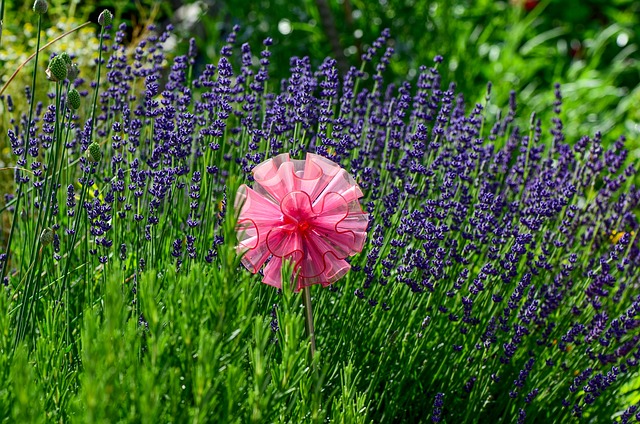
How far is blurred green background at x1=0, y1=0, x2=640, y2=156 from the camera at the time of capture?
5.66 meters

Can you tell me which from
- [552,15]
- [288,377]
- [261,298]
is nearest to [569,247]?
[261,298]

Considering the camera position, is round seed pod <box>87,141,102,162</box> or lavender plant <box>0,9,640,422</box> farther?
lavender plant <box>0,9,640,422</box>

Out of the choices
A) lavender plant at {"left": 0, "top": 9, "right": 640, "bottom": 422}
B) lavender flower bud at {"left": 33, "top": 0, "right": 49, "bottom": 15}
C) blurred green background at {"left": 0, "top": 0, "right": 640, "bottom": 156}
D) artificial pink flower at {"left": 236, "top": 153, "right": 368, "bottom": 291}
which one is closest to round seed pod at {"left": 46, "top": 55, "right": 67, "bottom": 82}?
lavender plant at {"left": 0, "top": 9, "right": 640, "bottom": 422}

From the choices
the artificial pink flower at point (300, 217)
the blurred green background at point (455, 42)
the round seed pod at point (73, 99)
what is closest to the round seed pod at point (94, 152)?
the round seed pod at point (73, 99)

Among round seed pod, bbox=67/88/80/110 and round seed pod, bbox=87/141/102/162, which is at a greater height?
round seed pod, bbox=67/88/80/110

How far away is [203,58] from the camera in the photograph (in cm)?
619

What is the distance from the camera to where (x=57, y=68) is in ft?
5.84

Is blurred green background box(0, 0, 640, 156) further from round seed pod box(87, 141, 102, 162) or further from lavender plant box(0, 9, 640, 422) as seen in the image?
round seed pod box(87, 141, 102, 162)

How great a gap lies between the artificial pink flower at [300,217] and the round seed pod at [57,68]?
19.1 inches

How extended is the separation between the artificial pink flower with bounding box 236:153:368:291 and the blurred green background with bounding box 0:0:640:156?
3.53 m

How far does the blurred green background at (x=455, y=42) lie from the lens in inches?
223

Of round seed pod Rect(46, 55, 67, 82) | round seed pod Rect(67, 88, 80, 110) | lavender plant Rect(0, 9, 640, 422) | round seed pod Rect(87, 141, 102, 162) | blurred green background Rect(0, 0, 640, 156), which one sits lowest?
lavender plant Rect(0, 9, 640, 422)

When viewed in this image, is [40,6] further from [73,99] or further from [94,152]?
[94,152]

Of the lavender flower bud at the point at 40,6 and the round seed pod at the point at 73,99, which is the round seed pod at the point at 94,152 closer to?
the round seed pod at the point at 73,99
